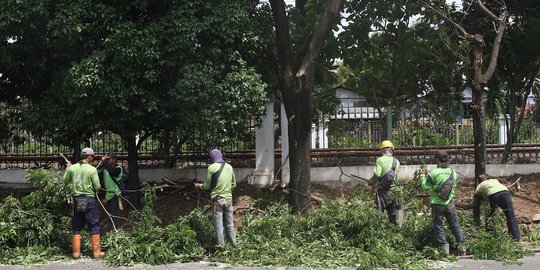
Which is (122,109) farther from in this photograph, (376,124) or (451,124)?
(451,124)

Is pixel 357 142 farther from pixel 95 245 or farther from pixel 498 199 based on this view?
pixel 95 245

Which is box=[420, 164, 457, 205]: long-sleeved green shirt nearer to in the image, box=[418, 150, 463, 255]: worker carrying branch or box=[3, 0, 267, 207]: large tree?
box=[418, 150, 463, 255]: worker carrying branch

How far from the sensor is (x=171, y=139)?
36.4 ft

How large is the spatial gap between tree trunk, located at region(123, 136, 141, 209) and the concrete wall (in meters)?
0.83

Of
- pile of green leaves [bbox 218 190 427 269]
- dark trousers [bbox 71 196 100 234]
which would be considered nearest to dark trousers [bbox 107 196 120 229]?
dark trousers [bbox 71 196 100 234]

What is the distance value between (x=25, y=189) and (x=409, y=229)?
7.87m

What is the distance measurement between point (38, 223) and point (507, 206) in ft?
22.7

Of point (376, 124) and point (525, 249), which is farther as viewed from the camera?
point (376, 124)

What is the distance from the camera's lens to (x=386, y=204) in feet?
29.3

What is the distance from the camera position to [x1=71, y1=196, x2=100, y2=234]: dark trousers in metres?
8.17

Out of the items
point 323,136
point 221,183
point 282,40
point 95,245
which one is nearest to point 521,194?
point 323,136

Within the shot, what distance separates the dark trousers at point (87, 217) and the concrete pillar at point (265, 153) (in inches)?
167

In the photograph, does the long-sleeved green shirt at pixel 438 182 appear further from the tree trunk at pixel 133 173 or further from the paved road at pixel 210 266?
the tree trunk at pixel 133 173

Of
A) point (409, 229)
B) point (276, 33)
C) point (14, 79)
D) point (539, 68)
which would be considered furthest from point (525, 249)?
point (14, 79)
